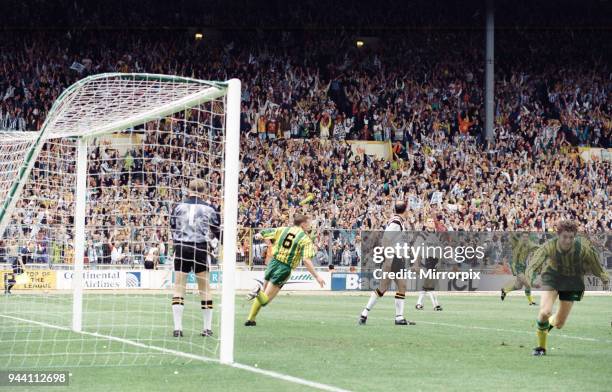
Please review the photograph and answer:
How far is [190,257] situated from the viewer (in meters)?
14.5

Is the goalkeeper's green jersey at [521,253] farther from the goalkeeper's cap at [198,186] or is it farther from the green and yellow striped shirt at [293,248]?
the goalkeeper's cap at [198,186]

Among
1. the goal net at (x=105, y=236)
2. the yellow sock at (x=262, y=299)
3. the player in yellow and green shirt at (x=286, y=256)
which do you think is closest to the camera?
the goal net at (x=105, y=236)

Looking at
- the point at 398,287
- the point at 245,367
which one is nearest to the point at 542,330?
the point at 245,367

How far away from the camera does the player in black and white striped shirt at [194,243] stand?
14.3 meters

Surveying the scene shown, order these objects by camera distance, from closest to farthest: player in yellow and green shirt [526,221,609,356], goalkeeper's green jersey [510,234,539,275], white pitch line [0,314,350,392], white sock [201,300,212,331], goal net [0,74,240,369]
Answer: white pitch line [0,314,350,392], goal net [0,74,240,369], player in yellow and green shirt [526,221,609,356], white sock [201,300,212,331], goalkeeper's green jersey [510,234,539,275]

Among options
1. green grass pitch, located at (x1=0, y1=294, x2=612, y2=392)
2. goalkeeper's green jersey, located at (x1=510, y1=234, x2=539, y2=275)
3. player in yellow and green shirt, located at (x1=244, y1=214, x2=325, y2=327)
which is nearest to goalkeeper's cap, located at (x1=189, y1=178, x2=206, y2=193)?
green grass pitch, located at (x1=0, y1=294, x2=612, y2=392)

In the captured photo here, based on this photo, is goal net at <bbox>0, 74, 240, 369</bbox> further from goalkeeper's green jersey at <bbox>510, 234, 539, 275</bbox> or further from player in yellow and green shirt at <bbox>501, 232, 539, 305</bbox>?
goalkeeper's green jersey at <bbox>510, 234, 539, 275</bbox>

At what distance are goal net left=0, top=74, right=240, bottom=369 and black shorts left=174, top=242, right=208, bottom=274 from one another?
353 millimetres

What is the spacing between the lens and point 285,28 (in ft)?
150

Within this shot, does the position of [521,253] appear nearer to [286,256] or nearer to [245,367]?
[286,256]

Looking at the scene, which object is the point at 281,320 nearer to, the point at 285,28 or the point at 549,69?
the point at 285,28

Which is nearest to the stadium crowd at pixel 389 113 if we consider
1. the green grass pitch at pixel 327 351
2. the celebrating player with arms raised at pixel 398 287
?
the green grass pitch at pixel 327 351

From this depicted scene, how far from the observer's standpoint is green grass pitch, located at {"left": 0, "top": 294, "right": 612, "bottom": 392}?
33.8 feet

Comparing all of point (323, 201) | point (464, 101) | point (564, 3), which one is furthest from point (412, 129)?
point (564, 3)
